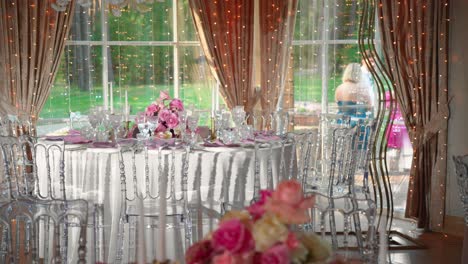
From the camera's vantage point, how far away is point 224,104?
7.93 metres

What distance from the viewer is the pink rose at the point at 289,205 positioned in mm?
1487

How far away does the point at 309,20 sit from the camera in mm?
7715

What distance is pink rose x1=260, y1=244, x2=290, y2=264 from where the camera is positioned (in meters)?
1.43

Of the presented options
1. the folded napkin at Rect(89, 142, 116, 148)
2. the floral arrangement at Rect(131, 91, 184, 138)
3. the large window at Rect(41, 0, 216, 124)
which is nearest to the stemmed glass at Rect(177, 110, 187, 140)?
the floral arrangement at Rect(131, 91, 184, 138)

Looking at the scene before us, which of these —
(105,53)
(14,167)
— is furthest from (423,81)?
(14,167)

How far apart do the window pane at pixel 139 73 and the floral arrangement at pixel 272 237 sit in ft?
20.9

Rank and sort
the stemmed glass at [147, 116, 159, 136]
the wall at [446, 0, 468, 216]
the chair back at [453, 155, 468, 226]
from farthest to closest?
the wall at [446, 0, 468, 216], the stemmed glass at [147, 116, 159, 136], the chair back at [453, 155, 468, 226]

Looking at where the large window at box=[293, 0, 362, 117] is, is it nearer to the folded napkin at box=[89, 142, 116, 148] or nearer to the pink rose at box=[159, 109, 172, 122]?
the pink rose at box=[159, 109, 172, 122]

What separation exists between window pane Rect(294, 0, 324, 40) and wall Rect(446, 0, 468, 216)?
147 centimetres

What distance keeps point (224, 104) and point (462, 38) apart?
263cm

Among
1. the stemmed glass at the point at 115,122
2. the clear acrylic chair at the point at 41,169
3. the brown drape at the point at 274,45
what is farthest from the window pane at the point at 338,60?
the clear acrylic chair at the point at 41,169

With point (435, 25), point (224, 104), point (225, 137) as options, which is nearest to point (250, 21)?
point (224, 104)

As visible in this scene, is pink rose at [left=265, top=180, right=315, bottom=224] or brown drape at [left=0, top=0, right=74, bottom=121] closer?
pink rose at [left=265, top=180, right=315, bottom=224]

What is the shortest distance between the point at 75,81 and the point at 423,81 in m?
3.64
